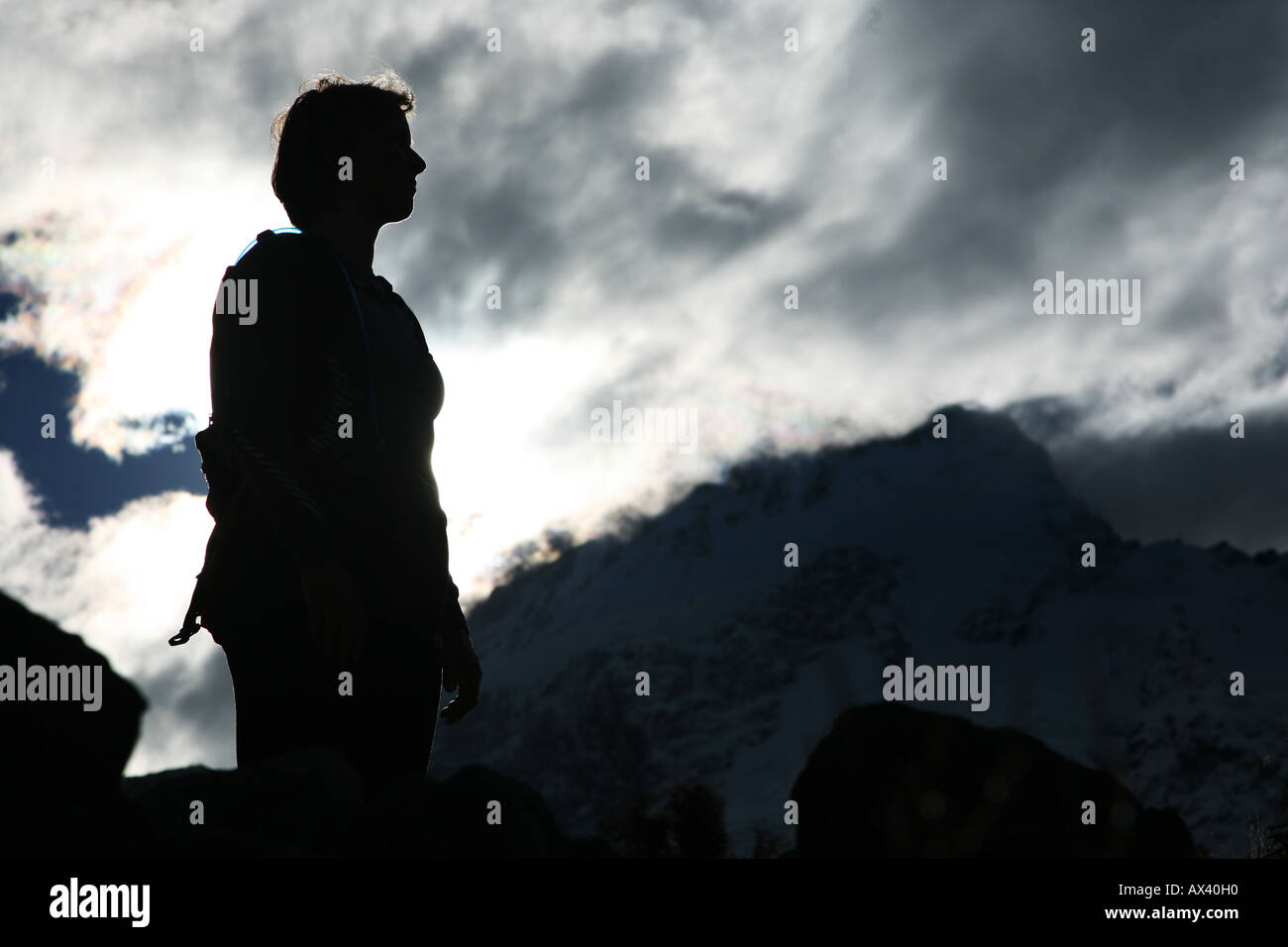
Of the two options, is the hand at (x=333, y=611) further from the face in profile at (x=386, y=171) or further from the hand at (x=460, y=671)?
the face in profile at (x=386, y=171)

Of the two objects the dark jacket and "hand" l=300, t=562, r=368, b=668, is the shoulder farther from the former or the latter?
"hand" l=300, t=562, r=368, b=668

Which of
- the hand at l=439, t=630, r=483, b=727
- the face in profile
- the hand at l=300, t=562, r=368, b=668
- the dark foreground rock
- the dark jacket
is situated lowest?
the dark foreground rock

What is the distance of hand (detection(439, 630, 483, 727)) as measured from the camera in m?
4.78

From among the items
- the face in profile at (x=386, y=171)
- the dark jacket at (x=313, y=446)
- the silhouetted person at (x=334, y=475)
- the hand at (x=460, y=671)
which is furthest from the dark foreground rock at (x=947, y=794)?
the face in profile at (x=386, y=171)

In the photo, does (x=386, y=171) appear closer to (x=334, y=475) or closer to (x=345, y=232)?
(x=345, y=232)

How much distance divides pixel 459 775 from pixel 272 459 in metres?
1.31

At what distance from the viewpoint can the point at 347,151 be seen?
4.68m

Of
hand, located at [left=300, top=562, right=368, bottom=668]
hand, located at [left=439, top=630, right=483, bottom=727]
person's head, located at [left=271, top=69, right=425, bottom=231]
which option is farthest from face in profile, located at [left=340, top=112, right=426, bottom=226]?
hand, located at [left=439, top=630, right=483, bottom=727]

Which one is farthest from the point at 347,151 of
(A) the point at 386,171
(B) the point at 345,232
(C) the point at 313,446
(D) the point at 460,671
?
(D) the point at 460,671

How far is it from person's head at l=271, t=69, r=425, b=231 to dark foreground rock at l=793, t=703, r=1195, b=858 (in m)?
9.64

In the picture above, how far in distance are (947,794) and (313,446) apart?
11.4m

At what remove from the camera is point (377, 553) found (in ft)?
14.3
